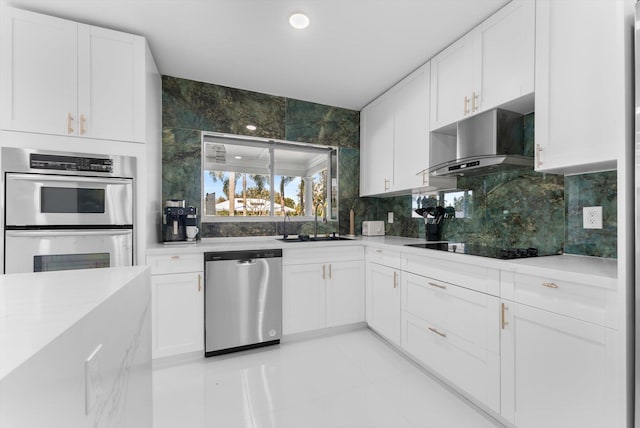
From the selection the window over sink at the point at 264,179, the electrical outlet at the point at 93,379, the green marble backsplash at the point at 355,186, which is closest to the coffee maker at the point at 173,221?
the green marble backsplash at the point at 355,186

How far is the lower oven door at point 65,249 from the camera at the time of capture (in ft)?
6.27

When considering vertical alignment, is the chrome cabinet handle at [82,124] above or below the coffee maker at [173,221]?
above

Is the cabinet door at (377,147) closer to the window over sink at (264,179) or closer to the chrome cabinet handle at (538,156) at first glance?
the window over sink at (264,179)

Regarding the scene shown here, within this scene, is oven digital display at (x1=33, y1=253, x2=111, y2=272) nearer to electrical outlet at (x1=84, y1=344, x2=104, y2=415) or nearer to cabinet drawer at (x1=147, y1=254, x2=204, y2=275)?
cabinet drawer at (x1=147, y1=254, x2=204, y2=275)

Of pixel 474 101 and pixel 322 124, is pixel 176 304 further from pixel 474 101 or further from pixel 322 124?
pixel 474 101

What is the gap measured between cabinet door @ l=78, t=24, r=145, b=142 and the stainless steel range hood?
2.39 m

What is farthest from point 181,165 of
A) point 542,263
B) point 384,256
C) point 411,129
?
point 542,263

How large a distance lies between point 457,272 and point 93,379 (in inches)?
74.5

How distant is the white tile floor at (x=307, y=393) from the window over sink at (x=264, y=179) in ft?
4.73

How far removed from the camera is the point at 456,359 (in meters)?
1.88

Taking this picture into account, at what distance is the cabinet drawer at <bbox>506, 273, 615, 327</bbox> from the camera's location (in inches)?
48.2

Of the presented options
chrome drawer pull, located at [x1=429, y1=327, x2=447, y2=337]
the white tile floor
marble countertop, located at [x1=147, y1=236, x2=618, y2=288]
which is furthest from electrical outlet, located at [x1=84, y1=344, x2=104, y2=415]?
chrome drawer pull, located at [x1=429, y1=327, x2=447, y2=337]

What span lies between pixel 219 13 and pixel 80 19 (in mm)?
1002

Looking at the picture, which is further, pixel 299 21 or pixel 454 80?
pixel 454 80
